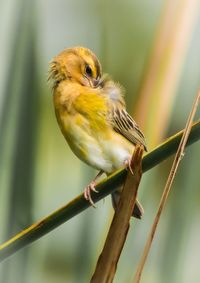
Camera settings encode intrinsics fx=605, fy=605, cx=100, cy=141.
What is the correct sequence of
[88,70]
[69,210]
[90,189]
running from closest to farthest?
[69,210] < [90,189] < [88,70]

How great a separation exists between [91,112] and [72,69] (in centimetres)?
13

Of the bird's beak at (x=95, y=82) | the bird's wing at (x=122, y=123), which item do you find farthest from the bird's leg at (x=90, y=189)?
the bird's beak at (x=95, y=82)

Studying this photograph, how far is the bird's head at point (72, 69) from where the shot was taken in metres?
1.57

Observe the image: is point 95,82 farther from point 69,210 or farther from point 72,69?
point 69,210

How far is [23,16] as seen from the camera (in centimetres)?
106

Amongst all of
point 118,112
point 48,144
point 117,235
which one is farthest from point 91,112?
point 117,235

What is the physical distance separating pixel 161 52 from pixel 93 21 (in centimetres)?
21

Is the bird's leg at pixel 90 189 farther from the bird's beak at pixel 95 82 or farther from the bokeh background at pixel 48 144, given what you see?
the bird's beak at pixel 95 82

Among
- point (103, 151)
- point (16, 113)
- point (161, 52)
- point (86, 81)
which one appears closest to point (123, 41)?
point (86, 81)

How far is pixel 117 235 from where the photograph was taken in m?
0.82

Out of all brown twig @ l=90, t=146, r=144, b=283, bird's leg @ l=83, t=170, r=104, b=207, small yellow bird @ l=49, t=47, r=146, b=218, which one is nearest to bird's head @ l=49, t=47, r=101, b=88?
small yellow bird @ l=49, t=47, r=146, b=218

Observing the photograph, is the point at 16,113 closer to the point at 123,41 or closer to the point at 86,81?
the point at 86,81

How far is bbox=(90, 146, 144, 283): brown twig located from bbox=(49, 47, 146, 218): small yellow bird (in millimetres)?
636

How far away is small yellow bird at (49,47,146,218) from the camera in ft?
5.02
